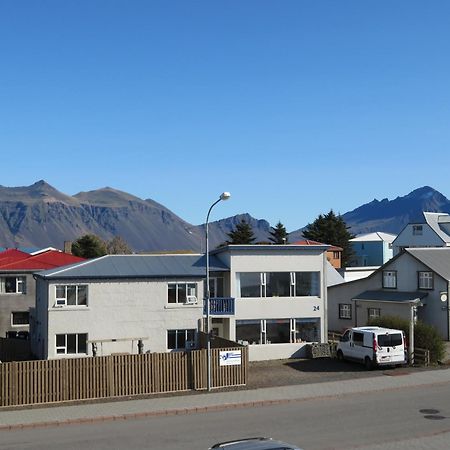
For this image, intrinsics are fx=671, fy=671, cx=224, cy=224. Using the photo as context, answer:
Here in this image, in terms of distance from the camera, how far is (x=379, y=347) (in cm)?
3359

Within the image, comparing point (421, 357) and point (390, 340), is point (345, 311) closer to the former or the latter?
point (421, 357)

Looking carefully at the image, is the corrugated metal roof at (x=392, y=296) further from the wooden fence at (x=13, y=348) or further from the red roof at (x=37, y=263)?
the wooden fence at (x=13, y=348)

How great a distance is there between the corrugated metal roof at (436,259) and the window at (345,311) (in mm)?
7099

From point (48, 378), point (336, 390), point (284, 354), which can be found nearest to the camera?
point (48, 378)

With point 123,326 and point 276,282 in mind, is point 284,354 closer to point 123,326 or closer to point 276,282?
point 276,282

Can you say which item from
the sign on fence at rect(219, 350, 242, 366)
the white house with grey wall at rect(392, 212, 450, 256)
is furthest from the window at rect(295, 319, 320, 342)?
the white house with grey wall at rect(392, 212, 450, 256)

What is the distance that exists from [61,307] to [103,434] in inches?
650

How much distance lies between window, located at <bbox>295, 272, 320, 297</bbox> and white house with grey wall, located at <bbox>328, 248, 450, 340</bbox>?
304 inches

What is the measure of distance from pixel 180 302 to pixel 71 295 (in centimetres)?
609

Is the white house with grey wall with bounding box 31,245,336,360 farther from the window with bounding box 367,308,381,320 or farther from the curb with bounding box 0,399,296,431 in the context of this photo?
the window with bounding box 367,308,381,320

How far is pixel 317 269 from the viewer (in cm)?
4103

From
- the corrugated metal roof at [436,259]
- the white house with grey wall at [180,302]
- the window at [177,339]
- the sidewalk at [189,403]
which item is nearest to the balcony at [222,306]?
the white house with grey wall at [180,302]

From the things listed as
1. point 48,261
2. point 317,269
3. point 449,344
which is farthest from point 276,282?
point 48,261

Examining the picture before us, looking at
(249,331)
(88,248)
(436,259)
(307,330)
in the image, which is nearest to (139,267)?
(249,331)
